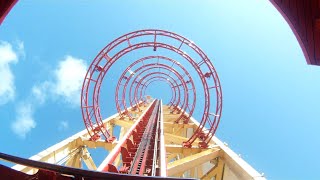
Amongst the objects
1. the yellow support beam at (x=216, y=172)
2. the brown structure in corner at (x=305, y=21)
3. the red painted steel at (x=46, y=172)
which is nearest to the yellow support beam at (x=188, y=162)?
the yellow support beam at (x=216, y=172)

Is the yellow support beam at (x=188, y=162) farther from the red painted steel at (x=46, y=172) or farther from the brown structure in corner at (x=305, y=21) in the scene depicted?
the red painted steel at (x=46, y=172)

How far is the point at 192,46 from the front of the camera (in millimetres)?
10328

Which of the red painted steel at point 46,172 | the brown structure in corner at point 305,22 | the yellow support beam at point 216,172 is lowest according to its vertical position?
the yellow support beam at point 216,172

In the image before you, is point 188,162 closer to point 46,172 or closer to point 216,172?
point 216,172

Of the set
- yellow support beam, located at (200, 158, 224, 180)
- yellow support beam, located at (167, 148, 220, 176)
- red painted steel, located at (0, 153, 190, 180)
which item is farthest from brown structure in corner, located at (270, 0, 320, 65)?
yellow support beam, located at (200, 158, 224, 180)

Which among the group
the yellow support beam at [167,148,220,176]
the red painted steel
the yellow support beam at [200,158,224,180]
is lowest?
the yellow support beam at [200,158,224,180]

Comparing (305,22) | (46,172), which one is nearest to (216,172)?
(305,22)

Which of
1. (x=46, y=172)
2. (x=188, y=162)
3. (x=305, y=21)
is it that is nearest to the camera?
(x=46, y=172)

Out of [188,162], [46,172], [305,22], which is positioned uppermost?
[305,22]

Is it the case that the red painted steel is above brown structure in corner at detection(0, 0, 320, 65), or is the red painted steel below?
below

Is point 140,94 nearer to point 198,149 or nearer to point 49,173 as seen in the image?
point 198,149

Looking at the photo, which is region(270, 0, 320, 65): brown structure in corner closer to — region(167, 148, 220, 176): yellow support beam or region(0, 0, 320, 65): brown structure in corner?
region(0, 0, 320, 65): brown structure in corner

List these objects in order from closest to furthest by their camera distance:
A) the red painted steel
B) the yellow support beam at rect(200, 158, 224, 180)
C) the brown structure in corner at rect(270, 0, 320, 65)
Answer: the red painted steel → the brown structure in corner at rect(270, 0, 320, 65) → the yellow support beam at rect(200, 158, 224, 180)

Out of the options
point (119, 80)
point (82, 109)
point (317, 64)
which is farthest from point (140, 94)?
point (317, 64)
